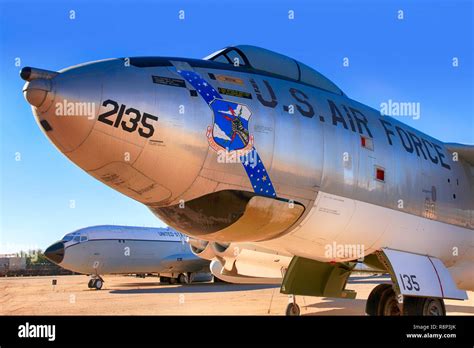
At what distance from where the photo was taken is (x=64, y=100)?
5.18m

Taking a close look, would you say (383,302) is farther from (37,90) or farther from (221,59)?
(37,90)

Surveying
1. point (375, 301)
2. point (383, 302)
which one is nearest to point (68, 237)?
point (375, 301)

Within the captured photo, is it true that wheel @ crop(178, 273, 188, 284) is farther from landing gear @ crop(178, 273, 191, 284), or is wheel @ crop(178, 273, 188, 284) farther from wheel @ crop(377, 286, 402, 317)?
wheel @ crop(377, 286, 402, 317)

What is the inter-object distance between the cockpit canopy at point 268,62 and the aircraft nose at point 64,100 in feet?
8.13

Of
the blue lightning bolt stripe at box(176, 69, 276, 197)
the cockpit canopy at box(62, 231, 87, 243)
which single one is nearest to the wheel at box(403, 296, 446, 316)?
the blue lightning bolt stripe at box(176, 69, 276, 197)

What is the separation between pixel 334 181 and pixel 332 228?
0.74 m

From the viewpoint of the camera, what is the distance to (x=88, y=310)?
709 inches

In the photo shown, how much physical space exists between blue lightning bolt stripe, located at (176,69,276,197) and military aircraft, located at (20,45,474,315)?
15mm

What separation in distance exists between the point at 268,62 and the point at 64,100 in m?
3.44

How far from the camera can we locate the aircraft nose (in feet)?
16.9

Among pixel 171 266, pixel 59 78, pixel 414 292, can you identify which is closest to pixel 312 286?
pixel 414 292

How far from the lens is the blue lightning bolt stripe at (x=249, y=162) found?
602cm

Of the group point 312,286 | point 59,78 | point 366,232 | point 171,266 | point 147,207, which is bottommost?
point 171,266
